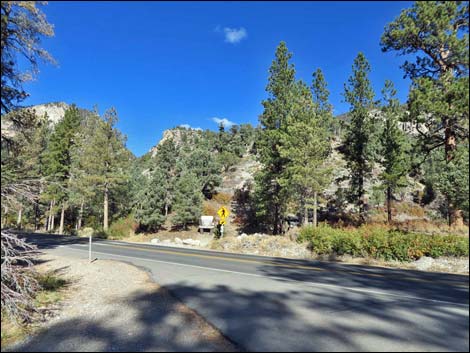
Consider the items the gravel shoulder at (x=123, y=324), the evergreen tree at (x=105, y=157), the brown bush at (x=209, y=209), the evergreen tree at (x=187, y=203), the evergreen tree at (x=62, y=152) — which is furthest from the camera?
the evergreen tree at (x=62, y=152)

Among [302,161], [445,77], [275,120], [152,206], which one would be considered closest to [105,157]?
[152,206]

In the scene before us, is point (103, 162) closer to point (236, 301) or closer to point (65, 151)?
point (65, 151)

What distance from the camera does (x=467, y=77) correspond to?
3.15 metres

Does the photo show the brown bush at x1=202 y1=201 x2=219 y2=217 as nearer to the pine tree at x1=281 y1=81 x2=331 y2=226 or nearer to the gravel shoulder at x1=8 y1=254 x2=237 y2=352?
the pine tree at x1=281 y1=81 x2=331 y2=226

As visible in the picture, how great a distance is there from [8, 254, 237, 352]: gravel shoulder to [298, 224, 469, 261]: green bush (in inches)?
123

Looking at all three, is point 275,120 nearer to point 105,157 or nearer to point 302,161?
point 302,161

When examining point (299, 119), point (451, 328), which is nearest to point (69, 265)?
point (451, 328)

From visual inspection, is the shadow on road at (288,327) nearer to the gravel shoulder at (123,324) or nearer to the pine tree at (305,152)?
the gravel shoulder at (123,324)

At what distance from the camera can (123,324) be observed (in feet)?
16.8

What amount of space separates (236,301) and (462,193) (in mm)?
4664

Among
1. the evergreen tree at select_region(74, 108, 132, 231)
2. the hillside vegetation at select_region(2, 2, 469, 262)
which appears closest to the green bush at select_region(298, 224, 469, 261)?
the hillside vegetation at select_region(2, 2, 469, 262)

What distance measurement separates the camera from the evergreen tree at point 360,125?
27922 mm

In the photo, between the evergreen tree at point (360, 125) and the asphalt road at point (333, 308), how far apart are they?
20417 mm

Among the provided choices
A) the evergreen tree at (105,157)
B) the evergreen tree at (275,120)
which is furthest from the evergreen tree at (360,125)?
the evergreen tree at (105,157)
